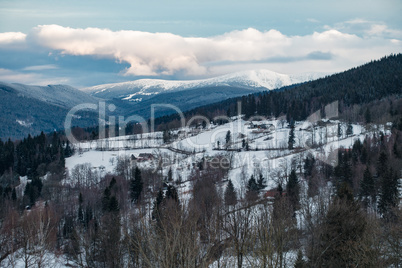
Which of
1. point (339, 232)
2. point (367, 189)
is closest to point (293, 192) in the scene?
point (367, 189)

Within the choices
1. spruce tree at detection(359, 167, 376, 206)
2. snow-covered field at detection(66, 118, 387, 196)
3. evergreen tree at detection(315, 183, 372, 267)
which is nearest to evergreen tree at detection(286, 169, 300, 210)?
spruce tree at detection(359, 167, 376, 206)

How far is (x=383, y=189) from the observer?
4144 centimetres

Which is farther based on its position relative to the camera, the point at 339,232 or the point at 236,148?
the point at 236,148

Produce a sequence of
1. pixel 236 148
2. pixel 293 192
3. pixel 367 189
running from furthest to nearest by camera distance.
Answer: pixel 236 148 < pixel 293 192 < pixel 367 189

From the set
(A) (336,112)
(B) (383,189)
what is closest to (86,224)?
(B) (383,189)

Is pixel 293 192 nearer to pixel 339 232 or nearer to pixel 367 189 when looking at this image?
pixel 367 189

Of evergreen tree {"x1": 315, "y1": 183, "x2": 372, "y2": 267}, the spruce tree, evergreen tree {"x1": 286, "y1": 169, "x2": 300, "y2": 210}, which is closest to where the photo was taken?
evergreen tree {"x1": 315, "y1": 183, "x2": 372, "y2": 267}

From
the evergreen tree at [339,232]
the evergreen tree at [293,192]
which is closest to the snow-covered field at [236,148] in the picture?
the evergreen tree at [293,192]

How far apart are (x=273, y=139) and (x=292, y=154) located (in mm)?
18069

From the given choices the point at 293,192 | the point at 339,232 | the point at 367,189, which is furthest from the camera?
the point at 293,192

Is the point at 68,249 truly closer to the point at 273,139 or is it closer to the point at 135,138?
the point at 273,139

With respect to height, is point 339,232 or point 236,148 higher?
point 339,232

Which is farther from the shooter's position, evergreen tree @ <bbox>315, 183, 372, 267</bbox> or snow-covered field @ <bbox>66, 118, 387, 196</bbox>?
snow-covered field @ <bbox>66, 118, 387, 196</bbox>

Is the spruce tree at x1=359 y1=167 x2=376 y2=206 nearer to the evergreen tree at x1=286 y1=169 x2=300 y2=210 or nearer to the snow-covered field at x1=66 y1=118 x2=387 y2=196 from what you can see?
the evergreen tree at x1=286 y1=169 x2=300 y2=210
